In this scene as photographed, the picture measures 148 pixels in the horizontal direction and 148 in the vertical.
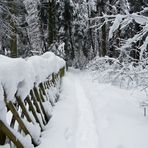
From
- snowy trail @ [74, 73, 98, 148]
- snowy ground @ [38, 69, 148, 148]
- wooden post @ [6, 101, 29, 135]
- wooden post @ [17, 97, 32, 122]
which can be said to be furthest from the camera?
snowy trail @ [74, 73, 98, 148]

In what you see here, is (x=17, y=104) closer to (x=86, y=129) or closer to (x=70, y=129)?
(x=70, y=129)

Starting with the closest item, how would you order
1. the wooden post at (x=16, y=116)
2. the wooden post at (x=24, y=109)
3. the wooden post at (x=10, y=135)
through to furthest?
1. the wooden post at (x=10, y=135)
2. the wooden post at (x=16, y=116)
3. the wooden post at (x=24, y=109)

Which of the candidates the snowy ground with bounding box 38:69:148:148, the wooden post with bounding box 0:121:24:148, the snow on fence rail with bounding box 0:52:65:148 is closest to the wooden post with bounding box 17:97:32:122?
the snow on fence rail with bounding box 0:52:65:148

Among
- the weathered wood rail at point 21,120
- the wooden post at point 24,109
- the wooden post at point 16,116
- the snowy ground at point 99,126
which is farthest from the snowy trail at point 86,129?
the wooden post at point 16,116

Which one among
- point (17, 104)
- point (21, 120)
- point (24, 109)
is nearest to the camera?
point (21, 120)

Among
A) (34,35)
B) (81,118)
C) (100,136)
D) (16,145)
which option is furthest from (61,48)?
(16,145)

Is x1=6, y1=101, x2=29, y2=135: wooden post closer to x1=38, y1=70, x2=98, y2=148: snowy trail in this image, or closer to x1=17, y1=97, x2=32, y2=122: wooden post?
x1=17, y1=97, x2=32, y2=122: wooden post

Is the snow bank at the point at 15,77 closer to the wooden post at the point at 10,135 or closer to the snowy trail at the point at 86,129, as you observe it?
the wooden post at the point at 10,135

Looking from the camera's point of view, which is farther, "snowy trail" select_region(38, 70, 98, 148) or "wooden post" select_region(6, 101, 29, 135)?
"snowy trail" select_region(38, 70, 98, 148)

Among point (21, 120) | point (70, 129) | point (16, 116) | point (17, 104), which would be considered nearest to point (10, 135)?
point (16, 116)

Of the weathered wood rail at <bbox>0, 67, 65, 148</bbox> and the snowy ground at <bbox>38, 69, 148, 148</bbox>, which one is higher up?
the weathered wood rail at <bbox>0, 67, 65, 148</bbox>

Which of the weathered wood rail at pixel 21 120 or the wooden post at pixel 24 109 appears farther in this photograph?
the wooden post at pixel 24 109

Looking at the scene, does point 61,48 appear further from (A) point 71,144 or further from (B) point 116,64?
(A) point 71,144

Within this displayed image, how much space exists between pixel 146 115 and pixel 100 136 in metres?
1.59
